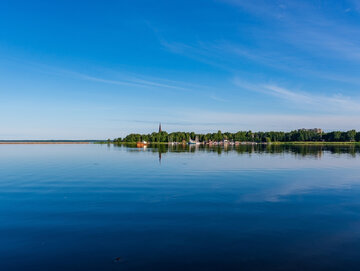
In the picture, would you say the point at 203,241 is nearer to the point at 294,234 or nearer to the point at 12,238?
the point at 294,234

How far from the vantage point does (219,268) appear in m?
11.7

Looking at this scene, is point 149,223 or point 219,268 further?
point 149,223

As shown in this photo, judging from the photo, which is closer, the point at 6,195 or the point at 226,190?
the point at 6,195

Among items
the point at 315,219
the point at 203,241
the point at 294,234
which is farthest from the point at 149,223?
the point at 315,219

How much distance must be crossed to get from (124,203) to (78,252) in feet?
31.9

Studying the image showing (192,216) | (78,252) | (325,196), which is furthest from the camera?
(325,196)

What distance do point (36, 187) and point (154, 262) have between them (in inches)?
969

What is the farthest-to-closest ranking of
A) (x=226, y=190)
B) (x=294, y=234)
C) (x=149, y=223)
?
(x=226, y=190), (x=149, y=223), (x=294, y=234)

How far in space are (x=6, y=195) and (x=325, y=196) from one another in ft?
112

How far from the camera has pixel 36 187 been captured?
1195 inches

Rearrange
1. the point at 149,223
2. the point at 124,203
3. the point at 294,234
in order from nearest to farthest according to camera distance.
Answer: the point at 294,234, the point at 149,223, the point at 124,203

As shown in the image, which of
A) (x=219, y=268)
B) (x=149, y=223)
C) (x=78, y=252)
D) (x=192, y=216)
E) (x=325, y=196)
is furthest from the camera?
(x=325, y=196)

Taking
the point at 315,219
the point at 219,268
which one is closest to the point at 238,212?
the point at 315,219

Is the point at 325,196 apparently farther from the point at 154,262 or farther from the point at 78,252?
the point at 78,252
